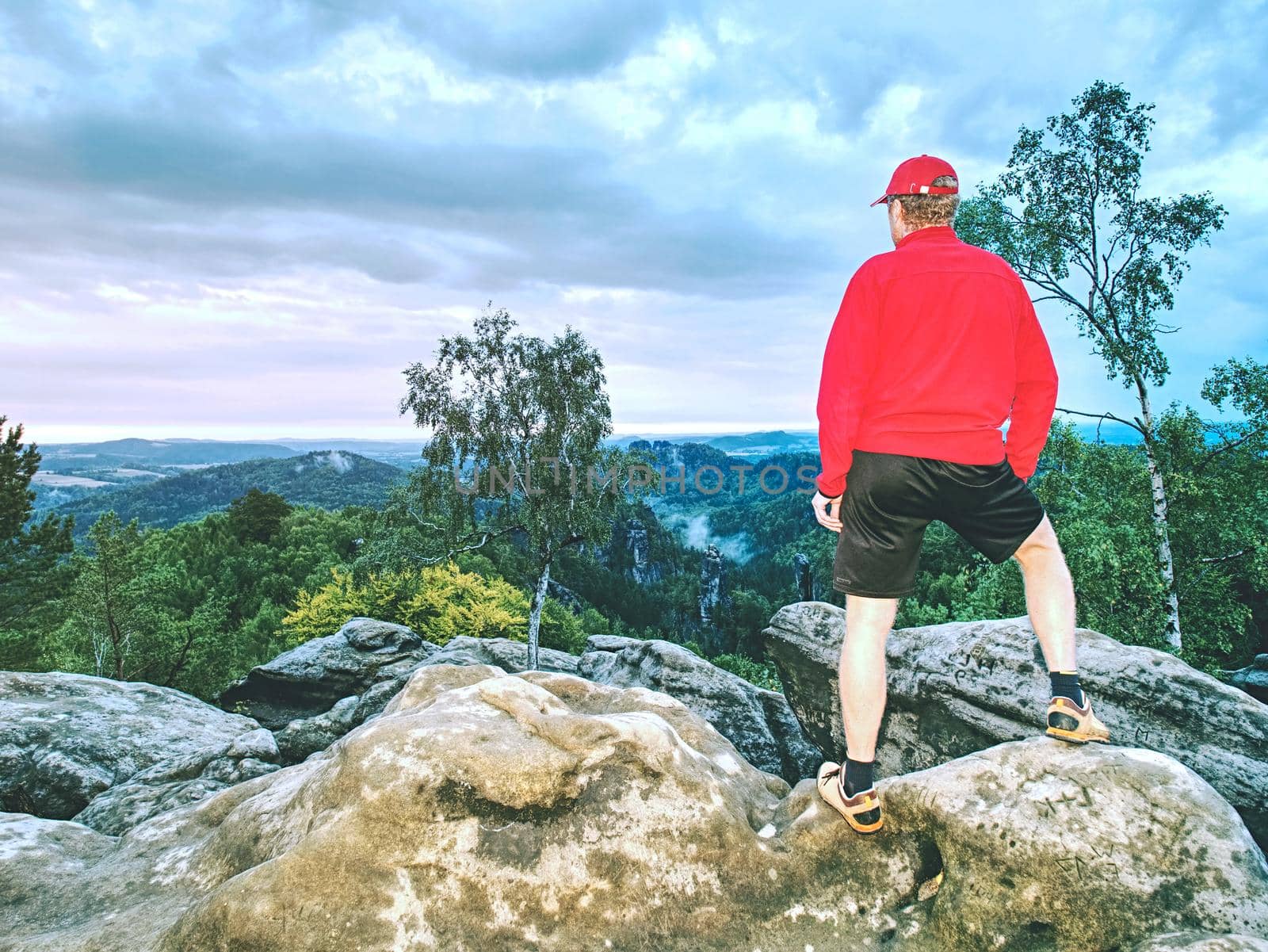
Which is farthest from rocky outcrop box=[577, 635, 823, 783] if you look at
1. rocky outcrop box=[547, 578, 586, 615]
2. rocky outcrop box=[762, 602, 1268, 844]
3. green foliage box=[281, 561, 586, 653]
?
rocky outcrop box=[547, 578, 586, 615]

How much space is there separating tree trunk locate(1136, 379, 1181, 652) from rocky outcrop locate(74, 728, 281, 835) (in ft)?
75.2

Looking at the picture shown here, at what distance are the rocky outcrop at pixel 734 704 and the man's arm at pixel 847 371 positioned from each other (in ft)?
39.3

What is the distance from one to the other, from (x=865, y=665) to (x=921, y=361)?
6.92 ft

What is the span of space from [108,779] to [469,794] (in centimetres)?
1034

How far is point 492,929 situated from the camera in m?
4.32

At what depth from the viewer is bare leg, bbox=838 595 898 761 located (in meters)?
4.64

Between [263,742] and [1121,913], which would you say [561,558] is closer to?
[263,742]

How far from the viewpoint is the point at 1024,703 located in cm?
894

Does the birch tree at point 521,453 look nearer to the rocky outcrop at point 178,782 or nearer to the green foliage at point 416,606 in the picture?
the green foliage at point 416,606

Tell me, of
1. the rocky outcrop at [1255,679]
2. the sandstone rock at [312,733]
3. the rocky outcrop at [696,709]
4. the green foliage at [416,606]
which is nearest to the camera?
the sandstone rock at [312,733]

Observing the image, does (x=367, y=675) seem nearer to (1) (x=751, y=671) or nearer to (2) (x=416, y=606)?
(2) (x=416, y=606)

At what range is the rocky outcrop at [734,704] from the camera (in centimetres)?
1609

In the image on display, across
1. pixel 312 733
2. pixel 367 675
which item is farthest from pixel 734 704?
pixel 367 675

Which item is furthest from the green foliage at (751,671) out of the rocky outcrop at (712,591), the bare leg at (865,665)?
the rocky outcrop at (712,591)
